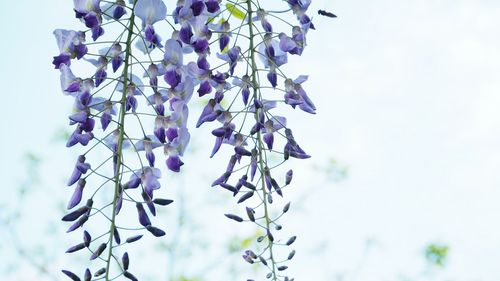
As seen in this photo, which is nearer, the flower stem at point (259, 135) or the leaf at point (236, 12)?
the flower stem at point (259, 135)

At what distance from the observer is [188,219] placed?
511cm

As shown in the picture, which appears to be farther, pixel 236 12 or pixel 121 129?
pixel 236 12

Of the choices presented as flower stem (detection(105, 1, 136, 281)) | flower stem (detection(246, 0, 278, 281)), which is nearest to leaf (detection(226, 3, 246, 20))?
flower stem (detection(246, 0, 278, 281))

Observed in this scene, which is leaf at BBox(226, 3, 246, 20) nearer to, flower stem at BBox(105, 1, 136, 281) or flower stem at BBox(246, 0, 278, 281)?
flower stem at BBox(246, 0, 278, 281)

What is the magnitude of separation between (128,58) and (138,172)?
11 centimetres

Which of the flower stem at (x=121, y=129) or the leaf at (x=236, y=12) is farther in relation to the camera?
the leaf at (x=236, y=12)

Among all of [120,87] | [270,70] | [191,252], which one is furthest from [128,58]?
[191,252]

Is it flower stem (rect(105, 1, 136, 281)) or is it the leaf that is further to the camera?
the leaf

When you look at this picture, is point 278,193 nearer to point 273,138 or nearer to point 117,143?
point 273,138

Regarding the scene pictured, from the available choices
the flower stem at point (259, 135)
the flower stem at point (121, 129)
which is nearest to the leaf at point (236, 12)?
the flower stem at point (259, 135)

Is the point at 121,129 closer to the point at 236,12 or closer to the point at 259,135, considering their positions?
the point at 259,135

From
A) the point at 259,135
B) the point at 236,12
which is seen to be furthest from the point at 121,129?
the point at 236,12

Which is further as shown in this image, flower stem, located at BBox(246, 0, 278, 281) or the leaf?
the leaf

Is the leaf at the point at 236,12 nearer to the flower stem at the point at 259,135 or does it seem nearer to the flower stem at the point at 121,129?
the flower stem at the point at 259,135
